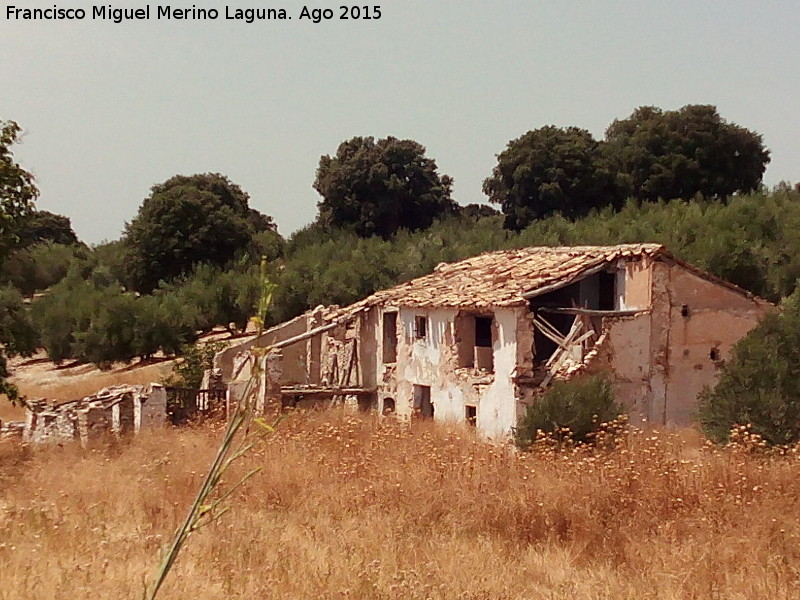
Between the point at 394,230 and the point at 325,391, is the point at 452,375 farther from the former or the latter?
the point at 394,230

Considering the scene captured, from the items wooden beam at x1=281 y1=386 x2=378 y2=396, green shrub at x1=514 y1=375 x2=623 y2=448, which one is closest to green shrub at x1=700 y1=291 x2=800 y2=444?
green shrub at x1=514 y1=375 x2=623 y2=448

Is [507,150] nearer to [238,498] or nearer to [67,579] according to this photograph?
[238,498]

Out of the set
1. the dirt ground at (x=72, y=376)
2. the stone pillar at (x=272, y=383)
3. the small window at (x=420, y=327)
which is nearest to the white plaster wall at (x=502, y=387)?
the small window at (x=420, y=327)

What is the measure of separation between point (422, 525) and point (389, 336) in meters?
13.1

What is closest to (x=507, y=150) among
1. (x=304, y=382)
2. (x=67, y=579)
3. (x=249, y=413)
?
(x=304, y=382)

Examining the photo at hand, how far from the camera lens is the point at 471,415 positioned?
19.9 metres

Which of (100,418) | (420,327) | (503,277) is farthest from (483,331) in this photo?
(100,418)

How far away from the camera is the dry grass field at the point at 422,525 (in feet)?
27.0

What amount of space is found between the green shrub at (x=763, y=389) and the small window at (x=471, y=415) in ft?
15.0

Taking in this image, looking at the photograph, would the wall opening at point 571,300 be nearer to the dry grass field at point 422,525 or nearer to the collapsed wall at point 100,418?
the dry grass field at point 422,525

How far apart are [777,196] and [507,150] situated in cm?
1871

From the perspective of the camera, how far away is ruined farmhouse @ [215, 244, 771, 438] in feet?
60.7

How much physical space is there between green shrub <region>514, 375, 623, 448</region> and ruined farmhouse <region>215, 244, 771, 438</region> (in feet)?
3.71

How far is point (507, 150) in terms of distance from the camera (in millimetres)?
49469
